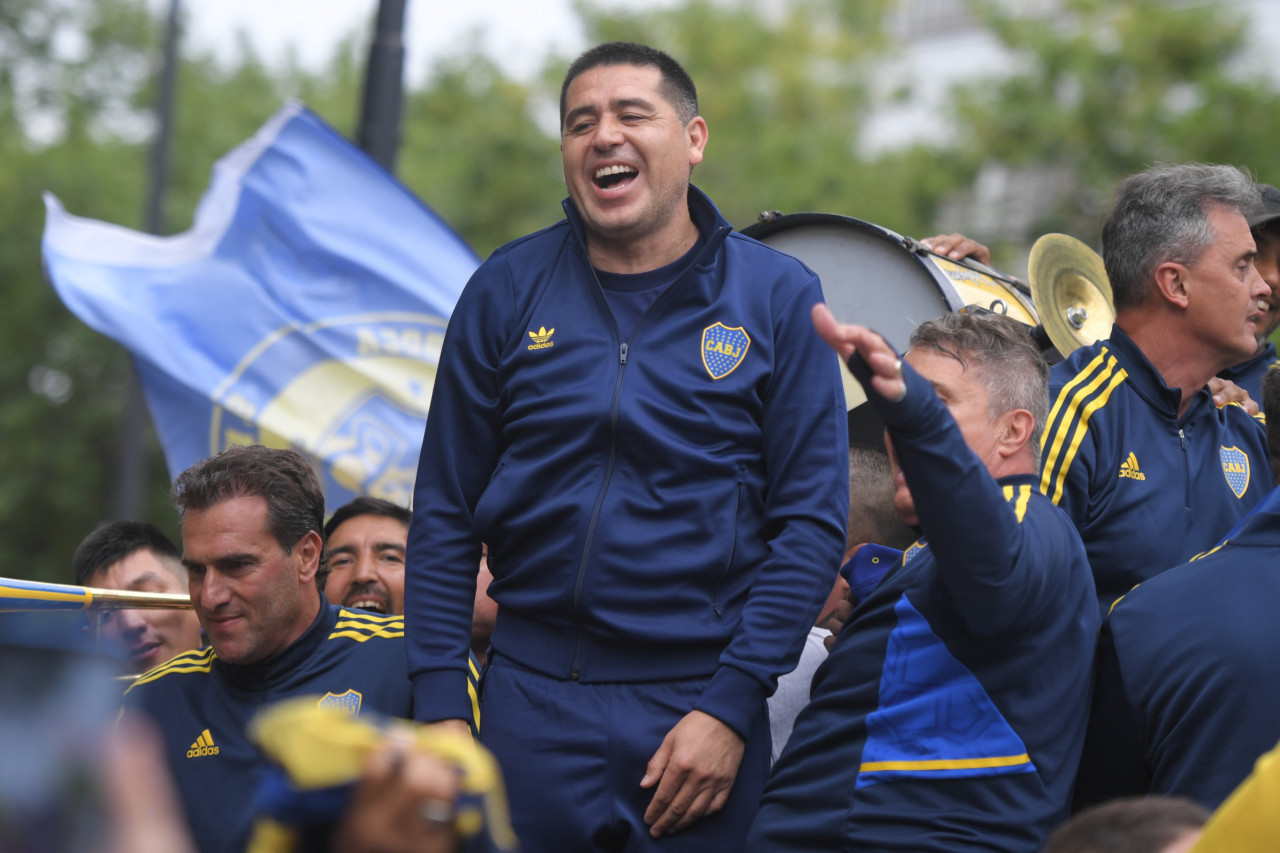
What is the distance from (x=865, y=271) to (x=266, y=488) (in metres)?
1.97

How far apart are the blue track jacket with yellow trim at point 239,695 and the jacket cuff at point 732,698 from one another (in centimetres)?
108

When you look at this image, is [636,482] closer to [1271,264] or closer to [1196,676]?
[1196,676]

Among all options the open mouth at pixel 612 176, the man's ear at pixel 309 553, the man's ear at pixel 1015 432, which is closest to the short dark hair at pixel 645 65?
the open mouth at pixel 612 176

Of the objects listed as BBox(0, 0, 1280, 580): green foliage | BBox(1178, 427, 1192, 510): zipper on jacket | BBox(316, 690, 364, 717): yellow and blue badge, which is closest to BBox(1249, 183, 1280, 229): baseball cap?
BBox(1178, 427, 1192, 510): zipper on jacket

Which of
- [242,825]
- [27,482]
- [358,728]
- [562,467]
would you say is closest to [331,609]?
[242,825]

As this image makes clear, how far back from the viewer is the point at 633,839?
3053 millimetres

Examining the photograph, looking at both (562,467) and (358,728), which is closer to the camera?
Result: (358,728)

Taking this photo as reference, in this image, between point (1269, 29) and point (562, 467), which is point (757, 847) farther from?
point (1269, 29)

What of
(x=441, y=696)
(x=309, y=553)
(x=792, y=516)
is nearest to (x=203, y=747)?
(x=309, y=553)

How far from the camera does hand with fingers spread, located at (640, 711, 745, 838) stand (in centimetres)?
298

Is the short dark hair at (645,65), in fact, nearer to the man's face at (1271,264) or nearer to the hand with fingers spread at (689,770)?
the hand with fingers spread at (689,770)

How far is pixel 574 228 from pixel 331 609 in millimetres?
1422

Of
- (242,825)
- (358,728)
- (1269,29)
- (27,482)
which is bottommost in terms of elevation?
(27,482)

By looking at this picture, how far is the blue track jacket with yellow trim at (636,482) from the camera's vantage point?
307cm
